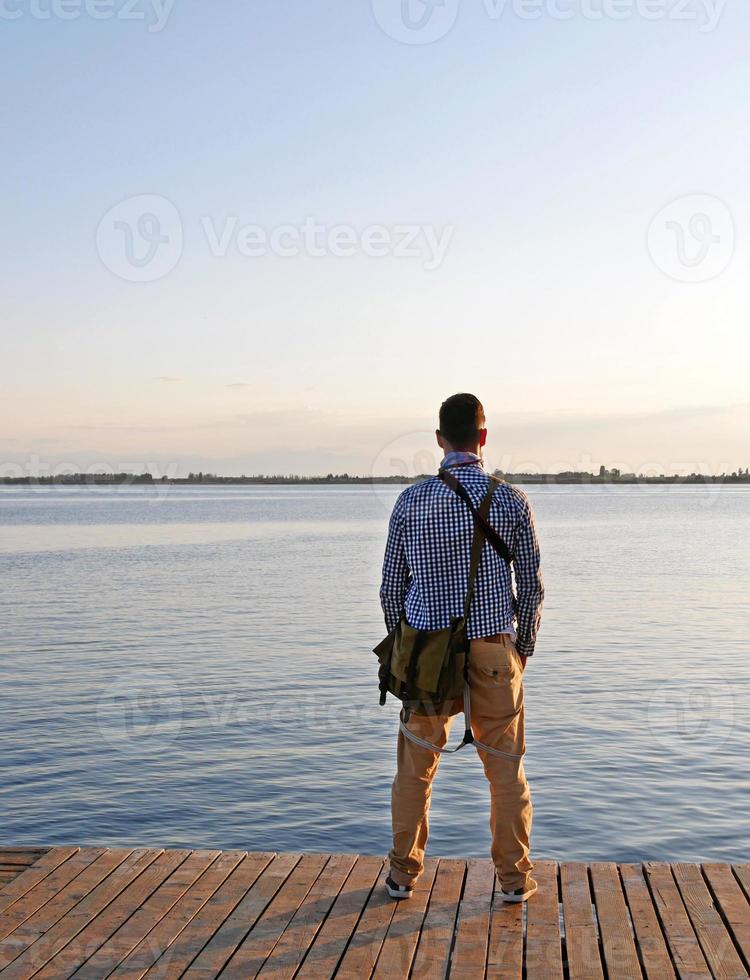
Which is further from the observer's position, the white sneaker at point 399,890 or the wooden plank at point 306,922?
the white sneaker at point 399,890

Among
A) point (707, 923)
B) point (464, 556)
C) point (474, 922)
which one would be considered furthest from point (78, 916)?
point (707, 923)

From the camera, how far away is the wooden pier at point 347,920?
459 centimetres

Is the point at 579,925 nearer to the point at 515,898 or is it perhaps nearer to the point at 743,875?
the point at 515,898

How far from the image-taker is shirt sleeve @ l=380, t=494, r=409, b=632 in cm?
523

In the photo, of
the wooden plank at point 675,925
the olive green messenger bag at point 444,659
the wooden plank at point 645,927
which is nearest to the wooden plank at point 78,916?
the olive green messenger bag at point 444,659

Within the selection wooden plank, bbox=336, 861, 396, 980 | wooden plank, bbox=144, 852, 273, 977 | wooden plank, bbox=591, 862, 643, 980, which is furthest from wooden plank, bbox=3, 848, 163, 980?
wooden plank, bbox=591, 862, 643, 980

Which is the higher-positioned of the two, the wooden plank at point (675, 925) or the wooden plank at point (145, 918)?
the wooden plank at point (675, 925)

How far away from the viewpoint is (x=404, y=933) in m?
4.91

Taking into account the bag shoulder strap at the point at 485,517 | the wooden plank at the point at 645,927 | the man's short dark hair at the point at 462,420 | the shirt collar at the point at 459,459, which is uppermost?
the man's short dark hair at the point at 462,420

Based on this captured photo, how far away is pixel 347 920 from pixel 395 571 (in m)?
1.63

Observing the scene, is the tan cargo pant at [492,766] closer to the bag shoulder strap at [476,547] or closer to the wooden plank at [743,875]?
the bag shoulder strap at [476,547]

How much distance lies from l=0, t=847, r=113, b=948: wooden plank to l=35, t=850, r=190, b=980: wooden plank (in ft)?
0.63

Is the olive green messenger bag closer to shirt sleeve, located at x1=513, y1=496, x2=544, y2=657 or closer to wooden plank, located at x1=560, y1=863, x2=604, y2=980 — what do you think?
shirt sleeve, located at x1=513, y1=496, x2=544, y2=657

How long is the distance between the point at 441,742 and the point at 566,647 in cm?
1416
